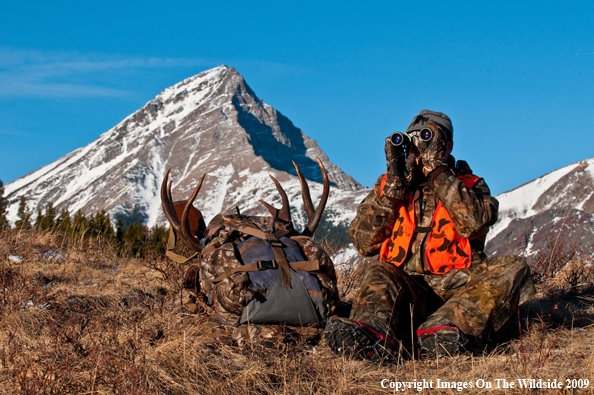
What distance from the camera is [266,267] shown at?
452 cm

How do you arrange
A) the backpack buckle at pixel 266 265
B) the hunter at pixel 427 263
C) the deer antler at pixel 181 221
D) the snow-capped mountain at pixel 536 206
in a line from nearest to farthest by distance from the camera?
the hunter at pixel 427 263, the backpack buckle at pixel 266 265, the deer antler at pixel 181 221, the snow-capped mountain at pixel 536 206

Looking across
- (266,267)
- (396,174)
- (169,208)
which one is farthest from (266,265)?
(169,208)

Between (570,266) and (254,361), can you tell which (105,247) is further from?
(570,266)

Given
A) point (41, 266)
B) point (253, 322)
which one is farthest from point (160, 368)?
point (41, 266)

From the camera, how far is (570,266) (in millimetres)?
7941

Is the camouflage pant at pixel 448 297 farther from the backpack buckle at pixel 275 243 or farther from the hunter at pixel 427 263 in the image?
the backpack buckle at pixel 275 243

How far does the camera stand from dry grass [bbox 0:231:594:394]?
342 centimetres

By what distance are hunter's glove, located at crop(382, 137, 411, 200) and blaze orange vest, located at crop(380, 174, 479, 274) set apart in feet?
0.44

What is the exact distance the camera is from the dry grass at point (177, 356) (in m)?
3.42

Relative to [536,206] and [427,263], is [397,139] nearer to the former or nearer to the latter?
[427,263]

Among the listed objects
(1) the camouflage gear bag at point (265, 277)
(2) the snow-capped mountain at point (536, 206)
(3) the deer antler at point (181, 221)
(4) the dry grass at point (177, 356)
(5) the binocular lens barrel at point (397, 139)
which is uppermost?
(2) the snow-capped mountain at point (536, 206)

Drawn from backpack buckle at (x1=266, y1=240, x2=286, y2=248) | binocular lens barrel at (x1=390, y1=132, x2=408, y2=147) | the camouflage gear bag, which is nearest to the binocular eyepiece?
binocular lens barrel at (x1=390, y1=132, x2=408, y2=147)

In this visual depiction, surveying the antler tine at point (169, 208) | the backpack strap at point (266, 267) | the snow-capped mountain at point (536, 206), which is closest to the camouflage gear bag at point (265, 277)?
the backpack strap at point (266, 267)

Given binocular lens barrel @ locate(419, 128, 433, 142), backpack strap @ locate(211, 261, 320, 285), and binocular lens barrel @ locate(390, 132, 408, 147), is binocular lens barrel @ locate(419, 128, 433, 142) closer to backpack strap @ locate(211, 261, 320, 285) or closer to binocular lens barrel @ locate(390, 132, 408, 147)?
binocular lens barrel @ locate(390, 132, 408, 147)
